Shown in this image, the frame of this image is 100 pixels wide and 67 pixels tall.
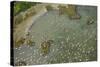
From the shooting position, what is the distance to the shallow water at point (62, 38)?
7.61 feet

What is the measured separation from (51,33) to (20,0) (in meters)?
0.53

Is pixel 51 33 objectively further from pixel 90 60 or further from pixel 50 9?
pixel 90 60

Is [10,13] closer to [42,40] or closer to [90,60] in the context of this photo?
[42,40]

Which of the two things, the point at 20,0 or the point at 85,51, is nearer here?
the point at 20,0

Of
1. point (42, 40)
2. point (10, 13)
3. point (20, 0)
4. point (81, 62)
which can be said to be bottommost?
point (81, 62)

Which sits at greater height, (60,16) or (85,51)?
(60,16)

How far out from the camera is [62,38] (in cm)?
245

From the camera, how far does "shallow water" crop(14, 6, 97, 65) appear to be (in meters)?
2.32

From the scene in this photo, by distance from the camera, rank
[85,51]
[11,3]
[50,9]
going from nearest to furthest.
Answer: [11,3] < [50,9] < [85,51]

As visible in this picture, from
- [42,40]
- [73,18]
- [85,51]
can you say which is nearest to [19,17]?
[42,40]

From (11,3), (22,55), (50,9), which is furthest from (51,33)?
(11,3)

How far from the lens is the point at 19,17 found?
2.26 meters

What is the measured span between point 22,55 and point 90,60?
2.91 feet

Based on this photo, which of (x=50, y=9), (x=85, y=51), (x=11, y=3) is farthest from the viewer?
(x=85, y=51)
